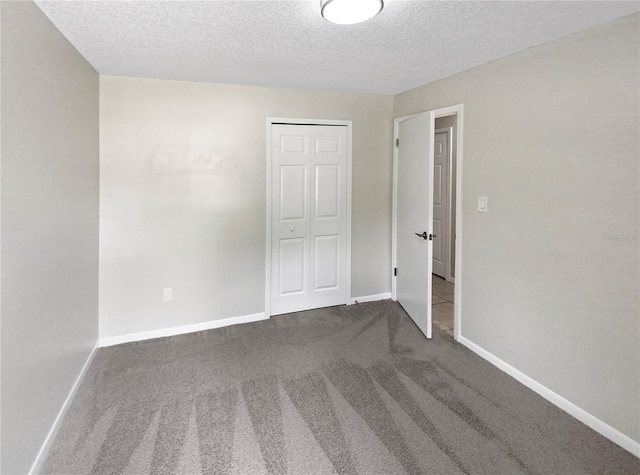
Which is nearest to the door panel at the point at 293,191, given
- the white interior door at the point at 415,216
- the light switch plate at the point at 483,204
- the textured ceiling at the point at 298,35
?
the textured ceiling at the point at 298,35

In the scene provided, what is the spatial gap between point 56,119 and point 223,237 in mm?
1619

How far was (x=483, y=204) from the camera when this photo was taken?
2783 millimetres

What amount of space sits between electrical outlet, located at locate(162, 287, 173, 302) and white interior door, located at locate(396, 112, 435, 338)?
7.66 feet

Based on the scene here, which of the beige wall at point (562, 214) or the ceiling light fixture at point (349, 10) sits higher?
the ceiling light fixture at point (349, 10)

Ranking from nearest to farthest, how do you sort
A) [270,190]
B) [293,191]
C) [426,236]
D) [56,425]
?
[56,425] < [426,236] < [270,190] < [293,191]

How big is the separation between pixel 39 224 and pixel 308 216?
2326 mm

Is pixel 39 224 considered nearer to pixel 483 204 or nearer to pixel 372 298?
pixel 483 204

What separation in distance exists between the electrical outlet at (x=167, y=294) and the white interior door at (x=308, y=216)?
965 millimetres

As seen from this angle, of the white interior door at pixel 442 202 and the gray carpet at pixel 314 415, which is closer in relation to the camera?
the gray carpet at pixel 314 415

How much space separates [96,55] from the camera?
2.47m

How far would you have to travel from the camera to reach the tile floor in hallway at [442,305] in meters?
3.54

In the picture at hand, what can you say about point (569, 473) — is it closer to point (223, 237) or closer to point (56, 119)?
point (223, 237)

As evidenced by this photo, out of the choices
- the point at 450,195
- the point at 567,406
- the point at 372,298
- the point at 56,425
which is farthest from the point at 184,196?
the point at 450,195

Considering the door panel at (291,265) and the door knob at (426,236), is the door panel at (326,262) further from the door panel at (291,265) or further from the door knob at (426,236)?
the door knob at (426,236)
